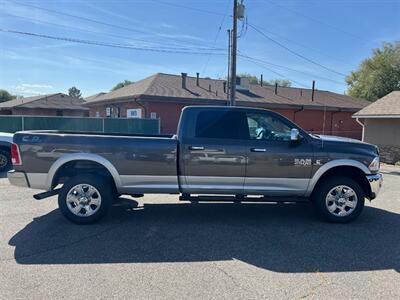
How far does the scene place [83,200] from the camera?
5.38 meters

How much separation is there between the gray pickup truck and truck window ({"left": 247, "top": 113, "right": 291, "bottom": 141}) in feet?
0.06

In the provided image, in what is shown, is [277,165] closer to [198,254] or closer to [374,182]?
[374,182]

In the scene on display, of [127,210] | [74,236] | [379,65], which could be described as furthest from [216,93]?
[379,65]

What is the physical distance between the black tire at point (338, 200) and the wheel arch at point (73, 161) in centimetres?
343

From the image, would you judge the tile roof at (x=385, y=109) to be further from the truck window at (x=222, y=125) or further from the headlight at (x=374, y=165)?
the truck window at (x=222, y=125)

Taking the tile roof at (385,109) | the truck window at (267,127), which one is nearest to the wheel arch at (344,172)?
the truck window at (267,127)

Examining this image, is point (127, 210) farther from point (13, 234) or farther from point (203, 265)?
point (203, 265)

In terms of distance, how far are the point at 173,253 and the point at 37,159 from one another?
2726 millimetres

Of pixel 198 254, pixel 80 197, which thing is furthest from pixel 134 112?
pixel 198 254

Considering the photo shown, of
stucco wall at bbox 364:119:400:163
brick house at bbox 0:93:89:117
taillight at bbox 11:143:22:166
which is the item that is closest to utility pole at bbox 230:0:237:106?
stucco wall at bbox 364:119:400:163

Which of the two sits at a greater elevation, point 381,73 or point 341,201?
point 381,73

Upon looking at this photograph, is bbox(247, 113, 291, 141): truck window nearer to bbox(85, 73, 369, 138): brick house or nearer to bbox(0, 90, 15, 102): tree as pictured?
bbox(85, 73, 369, 138): brick house

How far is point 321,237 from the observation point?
4949 mm

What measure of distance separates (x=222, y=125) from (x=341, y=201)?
2.42 metres
